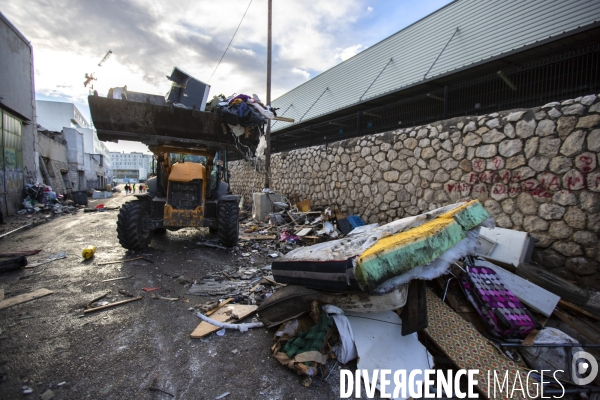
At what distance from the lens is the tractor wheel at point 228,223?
5.88 meters

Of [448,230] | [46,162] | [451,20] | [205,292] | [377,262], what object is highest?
[451,20]

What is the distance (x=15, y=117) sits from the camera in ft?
37.7

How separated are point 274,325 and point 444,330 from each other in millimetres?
1742

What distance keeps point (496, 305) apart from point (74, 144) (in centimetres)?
3407

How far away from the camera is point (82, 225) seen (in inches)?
351

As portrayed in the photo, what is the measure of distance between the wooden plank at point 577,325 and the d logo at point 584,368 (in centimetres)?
38

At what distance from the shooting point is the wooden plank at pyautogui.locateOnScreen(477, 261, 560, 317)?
10.5 ft

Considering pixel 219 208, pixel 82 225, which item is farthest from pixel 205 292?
pixel 82 225

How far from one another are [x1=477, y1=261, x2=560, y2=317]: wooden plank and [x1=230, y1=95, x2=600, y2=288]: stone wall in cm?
139

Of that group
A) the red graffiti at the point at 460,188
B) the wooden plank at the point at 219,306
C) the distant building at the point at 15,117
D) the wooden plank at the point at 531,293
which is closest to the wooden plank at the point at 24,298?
the wooden plank at the point at 219,306

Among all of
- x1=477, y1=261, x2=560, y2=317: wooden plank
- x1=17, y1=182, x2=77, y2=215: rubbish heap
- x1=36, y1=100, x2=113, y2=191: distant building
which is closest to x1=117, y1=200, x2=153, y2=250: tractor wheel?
x1=477, y1=261, x2=560, y2=317: wooden plank

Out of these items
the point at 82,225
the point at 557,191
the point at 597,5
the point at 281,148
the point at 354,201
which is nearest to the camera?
the point at 557,191

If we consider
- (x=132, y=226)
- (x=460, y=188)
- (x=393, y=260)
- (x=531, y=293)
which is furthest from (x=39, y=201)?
(x=531, y=293)

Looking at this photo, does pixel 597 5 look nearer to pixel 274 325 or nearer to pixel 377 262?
pixel 377 262
